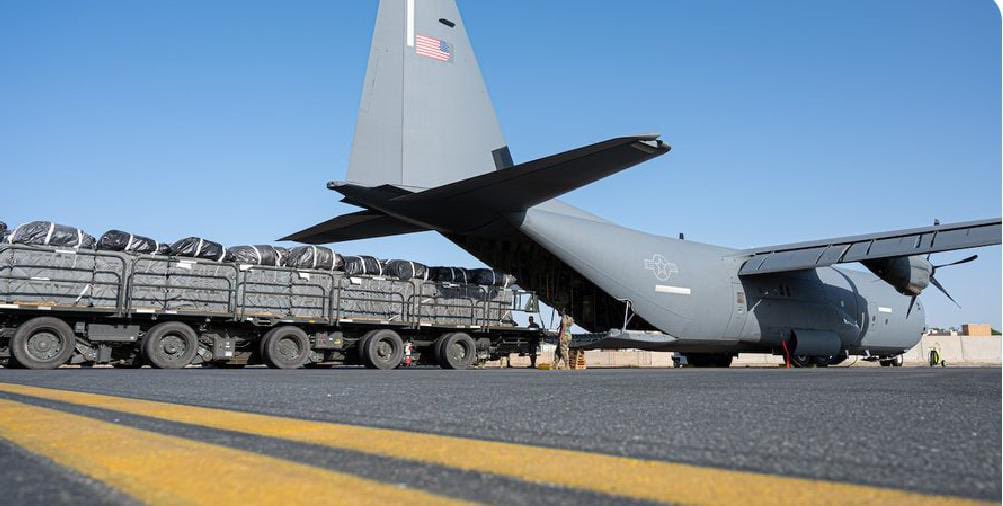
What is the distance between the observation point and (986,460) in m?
2.41

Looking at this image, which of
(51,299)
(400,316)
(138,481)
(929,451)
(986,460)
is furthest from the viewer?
(400,316)

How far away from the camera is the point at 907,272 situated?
18672 mm

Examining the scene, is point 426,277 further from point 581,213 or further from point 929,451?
point 929,451

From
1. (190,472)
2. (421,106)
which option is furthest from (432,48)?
(190,472)

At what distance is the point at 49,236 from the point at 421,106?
653 cm

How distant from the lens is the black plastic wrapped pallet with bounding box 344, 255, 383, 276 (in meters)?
15.5

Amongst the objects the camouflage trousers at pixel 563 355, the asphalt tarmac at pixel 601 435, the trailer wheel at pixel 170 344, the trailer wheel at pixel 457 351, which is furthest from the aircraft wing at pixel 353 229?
the asphalt tarmac at pixel 601 435

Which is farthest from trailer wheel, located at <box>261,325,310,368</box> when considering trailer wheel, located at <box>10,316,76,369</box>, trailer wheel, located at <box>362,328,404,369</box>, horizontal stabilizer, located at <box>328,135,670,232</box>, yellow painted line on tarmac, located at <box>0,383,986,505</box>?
Answer: yellow painted line on tarmac, located at <box>0,383,986,505</box>

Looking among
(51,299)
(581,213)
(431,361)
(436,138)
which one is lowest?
(431,361)

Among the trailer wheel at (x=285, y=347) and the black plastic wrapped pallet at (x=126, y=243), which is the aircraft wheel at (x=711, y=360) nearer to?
the trailer wheel at (x=285, y=347)

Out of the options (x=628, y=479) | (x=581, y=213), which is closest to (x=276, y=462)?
(x=628, y=479)

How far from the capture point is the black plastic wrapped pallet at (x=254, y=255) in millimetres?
14164

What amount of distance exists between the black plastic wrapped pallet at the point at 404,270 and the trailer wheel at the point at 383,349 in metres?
1.21

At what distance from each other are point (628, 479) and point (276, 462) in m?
1.00
